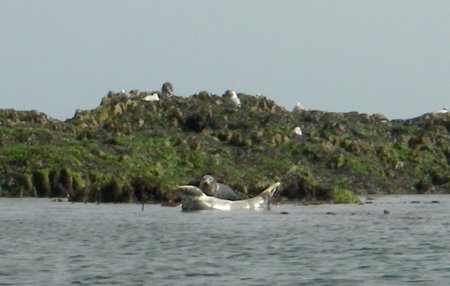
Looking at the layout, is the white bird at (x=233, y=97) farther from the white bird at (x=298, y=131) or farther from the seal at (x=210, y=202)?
the seal at (x=210, y=202)

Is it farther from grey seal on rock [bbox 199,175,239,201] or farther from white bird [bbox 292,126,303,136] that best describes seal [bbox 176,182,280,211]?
white bird [bbox 292,126,303,136]

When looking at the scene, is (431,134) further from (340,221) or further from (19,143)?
(340,221)

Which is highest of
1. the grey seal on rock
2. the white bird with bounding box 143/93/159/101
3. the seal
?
the white bird with bounding box 143/93/159/101

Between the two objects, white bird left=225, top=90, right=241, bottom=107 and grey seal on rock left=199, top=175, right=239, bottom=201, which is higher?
white bird left=225, top=90, right=241, bottom=107

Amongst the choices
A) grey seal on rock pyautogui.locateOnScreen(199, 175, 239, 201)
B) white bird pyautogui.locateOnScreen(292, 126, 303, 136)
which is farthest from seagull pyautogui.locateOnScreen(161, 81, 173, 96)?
grey seal on rock pyautogui.locateOnScreen(199, 175, 239, 201)

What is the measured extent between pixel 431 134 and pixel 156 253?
1599 inches

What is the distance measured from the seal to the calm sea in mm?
588

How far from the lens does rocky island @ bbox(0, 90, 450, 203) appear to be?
51.1 metres

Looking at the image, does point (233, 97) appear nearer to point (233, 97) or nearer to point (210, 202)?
point (233, 97)

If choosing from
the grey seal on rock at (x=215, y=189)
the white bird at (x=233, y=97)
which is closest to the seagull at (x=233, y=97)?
the white bird at (x=233, y=97)

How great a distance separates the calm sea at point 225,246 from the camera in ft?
76.3

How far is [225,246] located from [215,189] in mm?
14433

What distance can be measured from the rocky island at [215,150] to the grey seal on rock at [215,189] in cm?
350

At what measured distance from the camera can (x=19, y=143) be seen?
5762 centimetres
